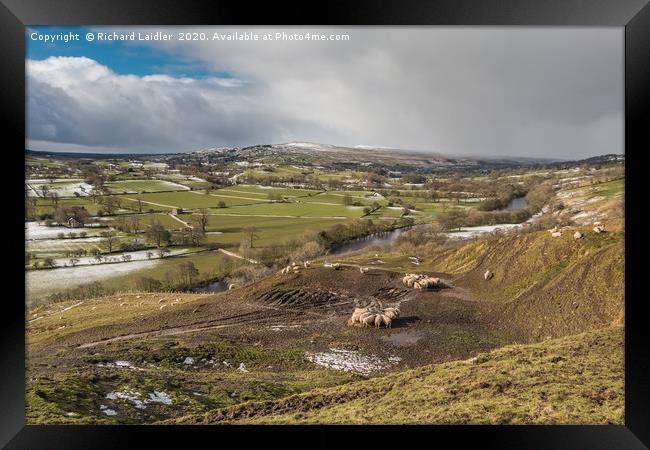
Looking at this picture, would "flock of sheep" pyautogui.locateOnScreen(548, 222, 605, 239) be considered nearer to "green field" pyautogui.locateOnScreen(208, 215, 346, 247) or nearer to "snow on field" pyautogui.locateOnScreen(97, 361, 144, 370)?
"green field" pyautogui.locateOnScreen(208, 215, 346, 247)

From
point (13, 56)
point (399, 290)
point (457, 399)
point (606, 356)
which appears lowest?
point (457, 399)

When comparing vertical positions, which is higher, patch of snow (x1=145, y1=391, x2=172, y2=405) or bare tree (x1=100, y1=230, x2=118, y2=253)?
bare tree (x1=100, y1=230, x2=118, y2=253)

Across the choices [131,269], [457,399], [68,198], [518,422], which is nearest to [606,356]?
[518,422]

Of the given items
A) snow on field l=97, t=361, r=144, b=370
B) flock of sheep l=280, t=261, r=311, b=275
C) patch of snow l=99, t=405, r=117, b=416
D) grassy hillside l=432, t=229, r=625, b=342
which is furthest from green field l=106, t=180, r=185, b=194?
grassy hillside l=432, t=229, r=625, b=342

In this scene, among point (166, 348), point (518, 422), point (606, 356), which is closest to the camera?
point (518, 422)

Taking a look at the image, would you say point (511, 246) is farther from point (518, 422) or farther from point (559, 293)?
point (518, 422)
